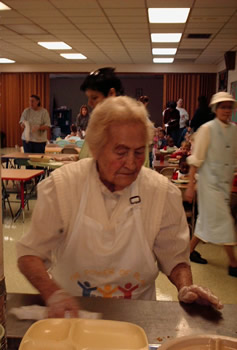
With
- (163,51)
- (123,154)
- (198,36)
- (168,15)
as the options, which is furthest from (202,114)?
(123,154)

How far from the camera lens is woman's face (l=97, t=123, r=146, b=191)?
4.48 feet

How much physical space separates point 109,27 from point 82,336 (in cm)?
717

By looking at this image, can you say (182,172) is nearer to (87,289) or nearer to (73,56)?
(87,289)

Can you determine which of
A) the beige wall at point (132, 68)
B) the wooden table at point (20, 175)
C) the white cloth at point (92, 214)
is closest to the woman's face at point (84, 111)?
the wooden table at point (20, 175)

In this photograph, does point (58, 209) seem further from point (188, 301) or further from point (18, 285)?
point (18, 285)

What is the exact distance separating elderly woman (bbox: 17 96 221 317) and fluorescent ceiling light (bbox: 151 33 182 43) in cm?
714

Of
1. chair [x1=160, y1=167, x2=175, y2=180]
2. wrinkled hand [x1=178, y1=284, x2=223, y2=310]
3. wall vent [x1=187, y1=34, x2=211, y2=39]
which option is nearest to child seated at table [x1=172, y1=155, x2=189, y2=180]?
chair [x1=160, y1=167, x2=175, y2=180]

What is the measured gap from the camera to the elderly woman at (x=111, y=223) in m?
1.34

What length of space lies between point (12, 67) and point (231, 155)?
474 inches

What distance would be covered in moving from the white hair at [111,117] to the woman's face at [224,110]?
7.62 feet

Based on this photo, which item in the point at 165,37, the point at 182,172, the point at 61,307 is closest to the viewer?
the point at 61,307

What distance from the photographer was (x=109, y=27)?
23.9ft

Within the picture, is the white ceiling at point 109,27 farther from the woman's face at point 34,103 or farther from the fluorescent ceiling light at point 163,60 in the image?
the woman's face at point 34,103

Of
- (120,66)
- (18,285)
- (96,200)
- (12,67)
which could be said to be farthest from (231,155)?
(12,67)
